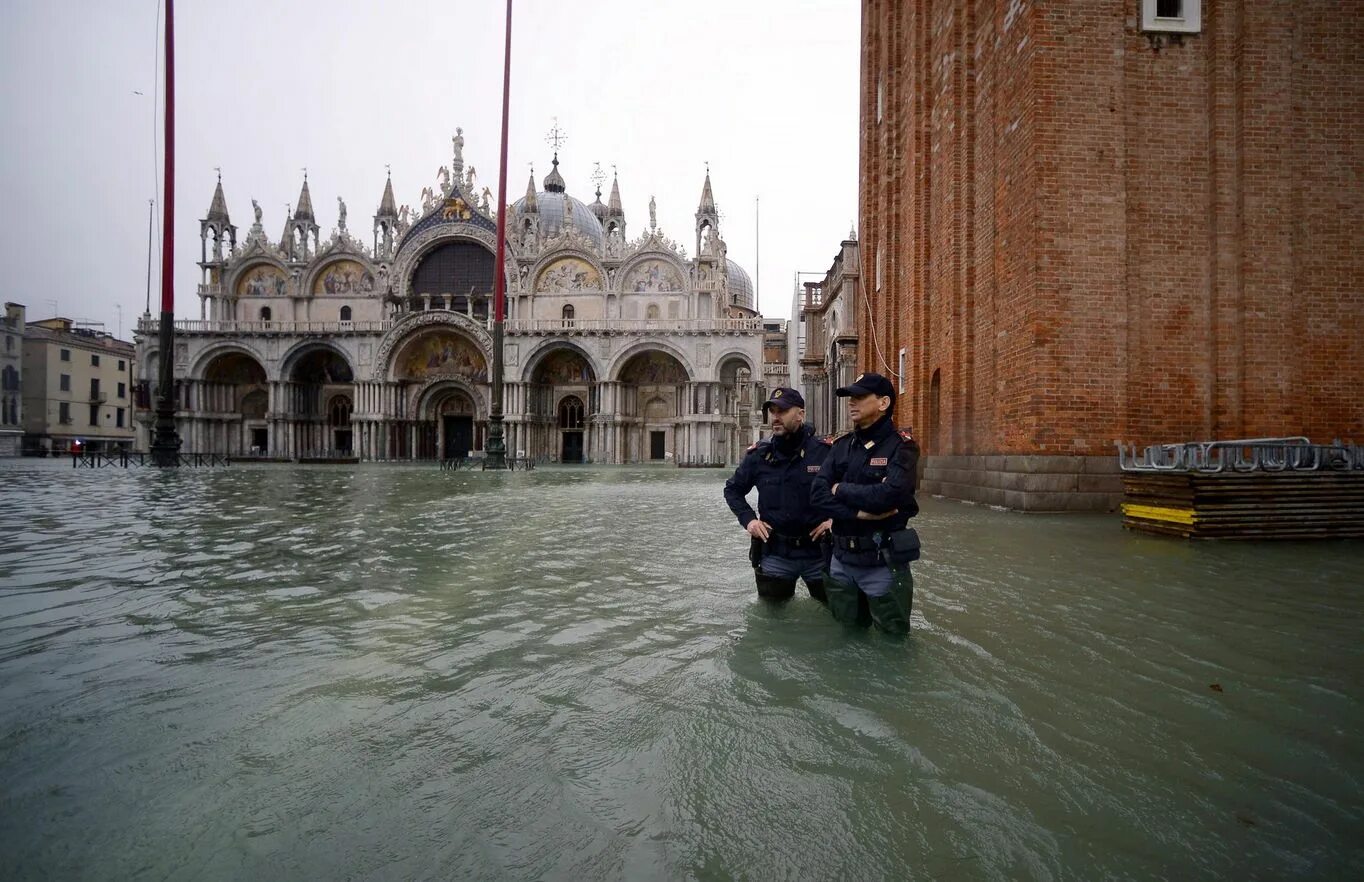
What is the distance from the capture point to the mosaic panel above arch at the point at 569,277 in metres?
47.2

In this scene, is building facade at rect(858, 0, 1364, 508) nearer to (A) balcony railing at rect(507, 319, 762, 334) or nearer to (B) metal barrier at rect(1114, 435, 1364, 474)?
(B) metal barrier at rect(1114, 435, 1364, 474)

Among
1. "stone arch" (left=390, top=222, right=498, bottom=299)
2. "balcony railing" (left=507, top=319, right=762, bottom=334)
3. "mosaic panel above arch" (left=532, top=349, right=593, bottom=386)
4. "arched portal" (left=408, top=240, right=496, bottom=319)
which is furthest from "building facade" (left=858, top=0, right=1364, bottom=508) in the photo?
"arched portal" (left=408, top=240, right=496, bottom=319)

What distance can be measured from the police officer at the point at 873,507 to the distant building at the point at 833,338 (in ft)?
48.5

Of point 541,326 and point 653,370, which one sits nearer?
point 541,326

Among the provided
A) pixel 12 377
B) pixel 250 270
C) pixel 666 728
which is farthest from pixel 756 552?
pixel 12 377

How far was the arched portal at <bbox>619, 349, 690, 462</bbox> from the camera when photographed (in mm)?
46812

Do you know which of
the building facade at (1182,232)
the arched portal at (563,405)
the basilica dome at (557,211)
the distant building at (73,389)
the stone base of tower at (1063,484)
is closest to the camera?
the stone base of tower at (1063,484)

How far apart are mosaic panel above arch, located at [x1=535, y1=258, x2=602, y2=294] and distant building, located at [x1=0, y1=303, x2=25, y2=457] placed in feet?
124

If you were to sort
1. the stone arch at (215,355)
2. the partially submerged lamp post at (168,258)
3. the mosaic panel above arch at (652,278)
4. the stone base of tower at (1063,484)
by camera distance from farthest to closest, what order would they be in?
the stone arch at (215,355) < the mosaic panel above arch at (652,278) < the partially submerged lamp post at (168,258) < the stone base of tower at (1063,484)

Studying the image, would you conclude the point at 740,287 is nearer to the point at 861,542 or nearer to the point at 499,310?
the point at 499,310

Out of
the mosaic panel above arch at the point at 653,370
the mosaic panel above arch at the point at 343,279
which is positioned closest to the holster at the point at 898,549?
the mosaic panel above arch at the point at 653,370

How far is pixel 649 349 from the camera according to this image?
149ft

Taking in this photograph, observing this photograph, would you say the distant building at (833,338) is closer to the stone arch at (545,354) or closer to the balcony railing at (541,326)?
the balcony railing at (541,326)

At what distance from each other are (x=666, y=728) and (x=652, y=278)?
149ft
